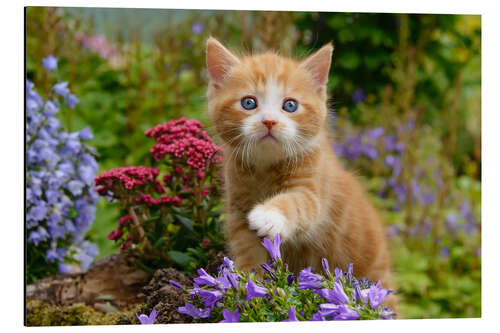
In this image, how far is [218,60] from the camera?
5.53 feet

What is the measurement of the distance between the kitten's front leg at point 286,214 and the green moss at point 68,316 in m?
0.58

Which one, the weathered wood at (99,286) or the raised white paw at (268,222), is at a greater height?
the raised white paw at (268,222)

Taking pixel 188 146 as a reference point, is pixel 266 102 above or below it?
above

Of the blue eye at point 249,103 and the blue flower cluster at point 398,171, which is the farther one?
the blue flower cluster at point 398,171

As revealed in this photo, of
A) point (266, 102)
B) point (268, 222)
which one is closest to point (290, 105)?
point (266, 102)

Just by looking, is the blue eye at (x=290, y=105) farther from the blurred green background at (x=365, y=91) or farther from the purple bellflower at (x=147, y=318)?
the blurred green background at (x=365, y=91)

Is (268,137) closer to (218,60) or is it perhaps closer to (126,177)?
(218,60)

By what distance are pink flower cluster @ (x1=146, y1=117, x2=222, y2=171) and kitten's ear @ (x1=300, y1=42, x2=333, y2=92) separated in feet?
1.22

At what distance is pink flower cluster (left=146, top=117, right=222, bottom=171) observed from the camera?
1.91m

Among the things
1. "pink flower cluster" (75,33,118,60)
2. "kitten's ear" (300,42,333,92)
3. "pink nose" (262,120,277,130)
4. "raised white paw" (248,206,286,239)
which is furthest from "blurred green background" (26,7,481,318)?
"raised white paw" (248,206,286,239)

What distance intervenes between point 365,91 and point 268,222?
6.04 feet

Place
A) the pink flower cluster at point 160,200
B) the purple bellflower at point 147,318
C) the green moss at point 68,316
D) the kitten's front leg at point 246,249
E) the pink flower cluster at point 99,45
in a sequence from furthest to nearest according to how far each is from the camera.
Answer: the pink flower cluster at point 99,45 → the pink flower cluster at point 160,200 → the green moss at point 68,316 → the kitten's front leg at point 246,249 → the purple bellflower at point 147,318

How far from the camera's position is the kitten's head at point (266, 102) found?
1.59 m

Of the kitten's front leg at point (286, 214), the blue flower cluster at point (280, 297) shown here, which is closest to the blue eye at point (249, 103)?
the kitten's front leg at point (286, 214)
